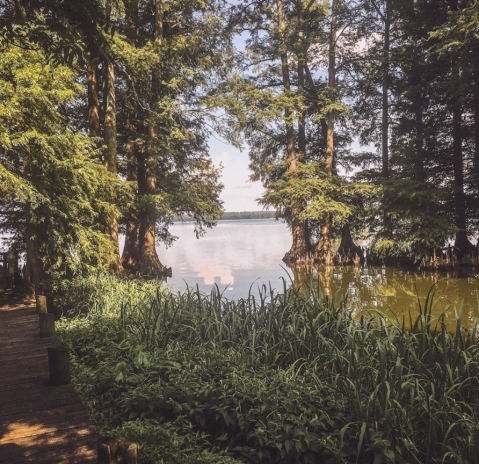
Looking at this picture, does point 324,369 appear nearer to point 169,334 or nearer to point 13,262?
point 169,334

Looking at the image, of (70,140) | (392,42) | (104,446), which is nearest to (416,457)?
(104,446)

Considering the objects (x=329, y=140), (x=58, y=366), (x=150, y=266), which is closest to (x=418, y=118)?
(x=329, y=140)

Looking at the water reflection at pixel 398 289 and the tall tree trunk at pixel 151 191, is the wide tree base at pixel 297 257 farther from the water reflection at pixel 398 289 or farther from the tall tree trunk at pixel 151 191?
the tall tree trunk at pixel 151 191

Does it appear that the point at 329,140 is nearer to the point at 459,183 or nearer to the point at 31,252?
the point at 459,183

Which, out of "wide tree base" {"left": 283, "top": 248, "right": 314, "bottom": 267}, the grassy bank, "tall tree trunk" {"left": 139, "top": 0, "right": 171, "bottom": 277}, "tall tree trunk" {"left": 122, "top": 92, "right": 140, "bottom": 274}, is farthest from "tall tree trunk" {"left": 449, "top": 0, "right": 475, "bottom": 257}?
the grassy bank

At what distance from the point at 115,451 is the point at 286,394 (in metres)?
2.07

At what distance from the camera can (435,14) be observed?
58.4 feet

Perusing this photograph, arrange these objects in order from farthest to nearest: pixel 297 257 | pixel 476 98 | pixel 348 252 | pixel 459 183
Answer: pixel 297 257 < pixel 348 252 < pixel 459 183 < pixel 476 98

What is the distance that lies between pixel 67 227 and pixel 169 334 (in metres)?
6.05

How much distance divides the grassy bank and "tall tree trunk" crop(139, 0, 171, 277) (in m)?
11.0

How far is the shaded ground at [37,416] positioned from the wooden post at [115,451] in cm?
112

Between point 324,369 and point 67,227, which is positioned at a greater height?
point 67,227

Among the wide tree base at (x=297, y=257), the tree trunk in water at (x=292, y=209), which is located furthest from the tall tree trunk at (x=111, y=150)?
the wide tree base at (x=297, y=257)

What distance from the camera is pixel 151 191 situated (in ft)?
55.5
